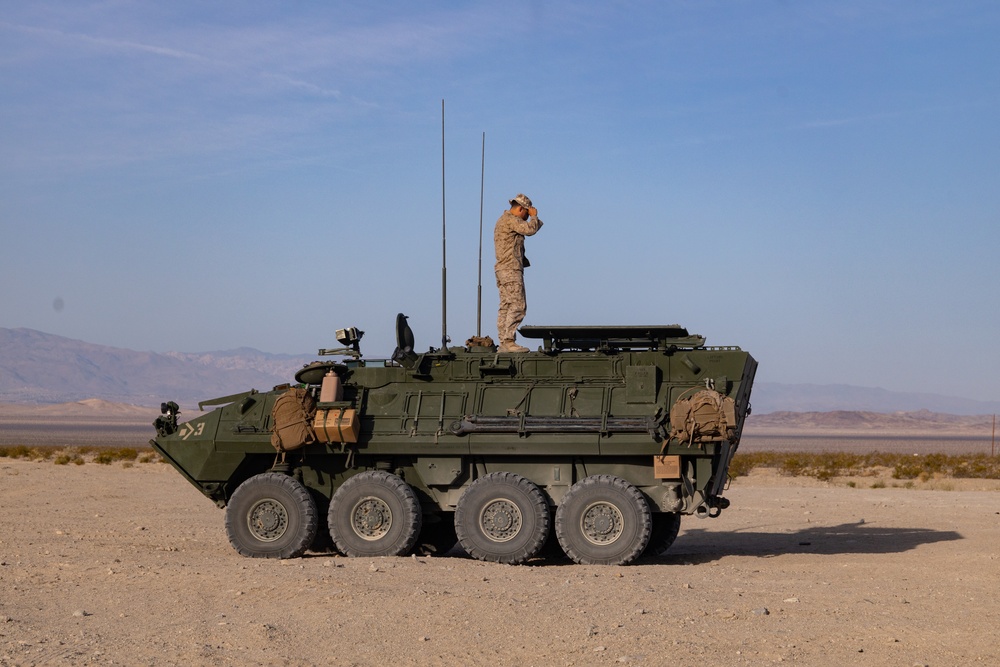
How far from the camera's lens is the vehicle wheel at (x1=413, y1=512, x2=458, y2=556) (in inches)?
615

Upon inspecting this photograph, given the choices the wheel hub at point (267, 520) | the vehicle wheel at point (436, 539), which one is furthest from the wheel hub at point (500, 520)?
the wheel hub at point (267, 520)

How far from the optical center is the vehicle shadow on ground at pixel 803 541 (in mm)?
16125

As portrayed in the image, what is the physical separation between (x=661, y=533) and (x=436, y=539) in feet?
9.47

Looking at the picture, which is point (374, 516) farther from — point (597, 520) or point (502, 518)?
point (597, 520)

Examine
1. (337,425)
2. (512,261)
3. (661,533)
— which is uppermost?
(512,261)

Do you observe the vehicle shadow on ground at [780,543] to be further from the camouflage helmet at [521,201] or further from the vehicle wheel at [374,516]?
the camouflage helmet at [521,201]

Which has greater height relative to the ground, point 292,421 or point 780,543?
point 292,421

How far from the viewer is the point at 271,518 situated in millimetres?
14586

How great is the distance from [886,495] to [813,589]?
15.4m

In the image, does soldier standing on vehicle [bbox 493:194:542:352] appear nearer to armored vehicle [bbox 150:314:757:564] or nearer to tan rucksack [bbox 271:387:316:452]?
armored vehicle [bbox 150:314:757:564]

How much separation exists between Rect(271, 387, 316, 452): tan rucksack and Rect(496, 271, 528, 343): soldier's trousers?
2628mm

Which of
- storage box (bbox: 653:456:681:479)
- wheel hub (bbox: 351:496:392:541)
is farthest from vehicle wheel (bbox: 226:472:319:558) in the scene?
storage box (bbox: 653:456:681:479)

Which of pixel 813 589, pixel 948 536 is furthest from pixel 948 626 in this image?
pixel 948 536

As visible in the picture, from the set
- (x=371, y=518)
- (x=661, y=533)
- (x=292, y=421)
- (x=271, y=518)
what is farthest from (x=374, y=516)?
(x=661, y=533)
